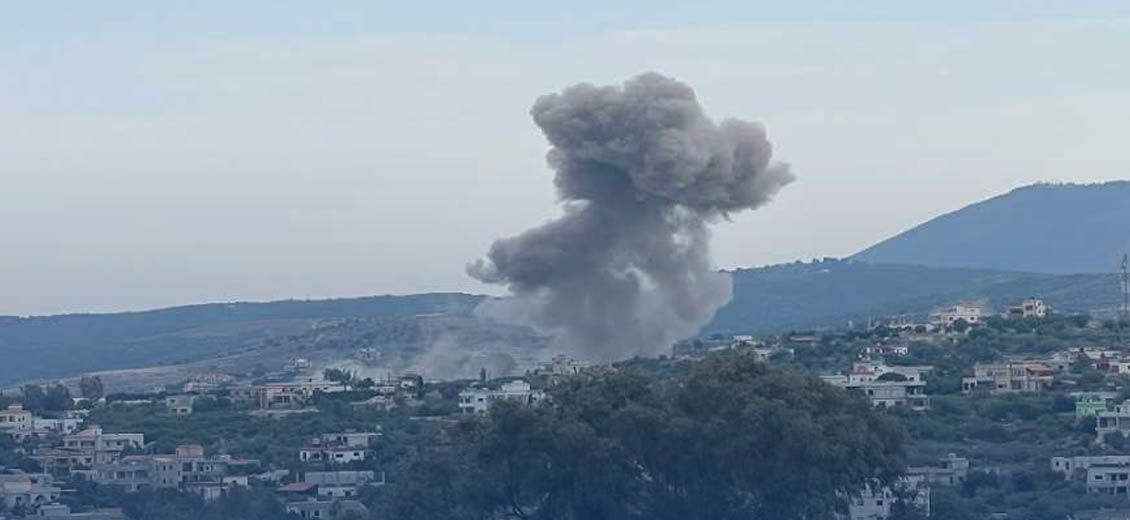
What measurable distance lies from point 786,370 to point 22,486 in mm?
25920

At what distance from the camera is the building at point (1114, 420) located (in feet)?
290

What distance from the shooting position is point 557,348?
4432 inches

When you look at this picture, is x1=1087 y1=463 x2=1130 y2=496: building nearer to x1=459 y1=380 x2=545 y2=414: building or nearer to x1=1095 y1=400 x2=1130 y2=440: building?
x1=1095 y1=400 x2=1130 y2=440: building

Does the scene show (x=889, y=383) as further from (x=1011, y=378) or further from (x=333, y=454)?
(x=333, y=454)

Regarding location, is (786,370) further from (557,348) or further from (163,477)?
(557,348)

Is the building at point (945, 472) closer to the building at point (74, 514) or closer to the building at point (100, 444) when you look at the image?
the building at point (74, 514)

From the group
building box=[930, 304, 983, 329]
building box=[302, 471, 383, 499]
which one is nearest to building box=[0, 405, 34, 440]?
building box=[302, 471, 383, 499]

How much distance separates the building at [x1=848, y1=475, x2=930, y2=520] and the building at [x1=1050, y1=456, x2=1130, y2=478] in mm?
3700

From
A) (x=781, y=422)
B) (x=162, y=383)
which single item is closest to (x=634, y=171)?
(x=781, y=422)

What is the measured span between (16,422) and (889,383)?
106 feet

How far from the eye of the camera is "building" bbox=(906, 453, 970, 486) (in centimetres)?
8369

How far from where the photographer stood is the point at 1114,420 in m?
89.8

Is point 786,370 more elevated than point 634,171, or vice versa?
point 634,171

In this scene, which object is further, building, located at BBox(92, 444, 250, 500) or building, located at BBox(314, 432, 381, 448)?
building, located at BBox(314, 432, 381, 448)
